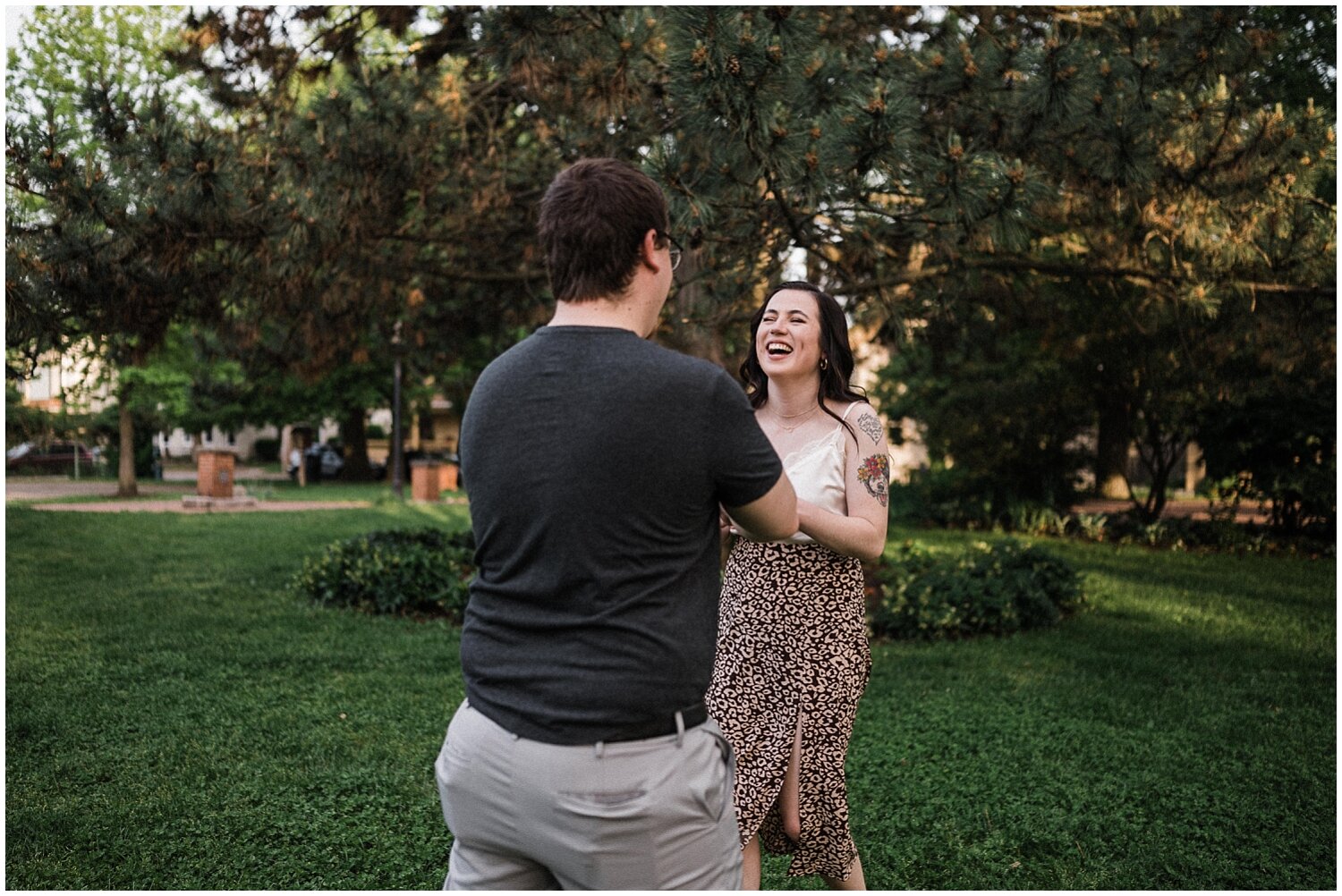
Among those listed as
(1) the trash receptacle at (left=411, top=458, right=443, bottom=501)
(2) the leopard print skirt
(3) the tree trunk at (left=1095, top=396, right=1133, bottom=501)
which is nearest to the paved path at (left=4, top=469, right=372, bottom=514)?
(1) the trash receptacle at (left=411, top=458, right=443, bottom=501)

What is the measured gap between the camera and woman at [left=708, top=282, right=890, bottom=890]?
2859 millimetres

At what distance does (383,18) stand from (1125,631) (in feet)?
25.1

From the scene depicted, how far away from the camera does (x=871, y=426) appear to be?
2.86 metres

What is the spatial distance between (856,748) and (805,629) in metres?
2.81

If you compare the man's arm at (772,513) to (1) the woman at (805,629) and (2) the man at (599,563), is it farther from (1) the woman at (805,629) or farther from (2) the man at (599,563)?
(1) the woman at (805,629)

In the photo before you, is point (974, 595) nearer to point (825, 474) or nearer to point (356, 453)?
point (825, 474)

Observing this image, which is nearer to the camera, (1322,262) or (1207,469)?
(1322,262)

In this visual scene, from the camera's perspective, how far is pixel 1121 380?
14.3 metres

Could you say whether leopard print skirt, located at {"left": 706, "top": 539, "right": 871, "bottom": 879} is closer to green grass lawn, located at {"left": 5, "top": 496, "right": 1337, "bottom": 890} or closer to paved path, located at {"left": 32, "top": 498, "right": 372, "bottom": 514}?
green grass lawn, located at {"left": 5, "top": 496, "right": 1337, "bottom": 890}

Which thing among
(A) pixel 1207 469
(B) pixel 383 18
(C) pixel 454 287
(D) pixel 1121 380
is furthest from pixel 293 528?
(A) pixel 1207 469

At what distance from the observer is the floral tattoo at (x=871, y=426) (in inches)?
112

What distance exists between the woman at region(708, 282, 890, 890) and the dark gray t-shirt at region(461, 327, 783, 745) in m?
1.11

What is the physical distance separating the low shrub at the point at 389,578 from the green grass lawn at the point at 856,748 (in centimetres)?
30

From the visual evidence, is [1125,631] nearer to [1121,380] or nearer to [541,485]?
[1121,380]
